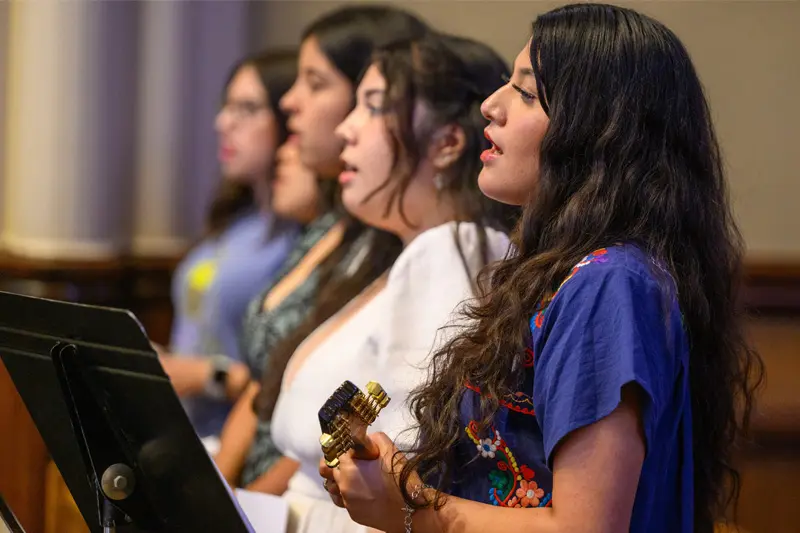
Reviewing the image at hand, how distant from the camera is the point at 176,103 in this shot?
425cm

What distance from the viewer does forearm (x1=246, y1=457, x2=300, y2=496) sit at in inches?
95.0

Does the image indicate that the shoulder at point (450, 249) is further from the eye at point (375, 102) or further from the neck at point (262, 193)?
the neck at point (262, 193)

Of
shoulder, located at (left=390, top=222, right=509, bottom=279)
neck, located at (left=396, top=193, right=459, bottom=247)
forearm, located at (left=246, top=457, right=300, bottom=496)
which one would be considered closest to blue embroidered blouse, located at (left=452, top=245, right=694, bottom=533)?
shoulder, located at (left=390, top=222, right=509, bottom=279)

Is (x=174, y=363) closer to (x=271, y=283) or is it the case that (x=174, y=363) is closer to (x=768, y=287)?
(x=271, y=283)

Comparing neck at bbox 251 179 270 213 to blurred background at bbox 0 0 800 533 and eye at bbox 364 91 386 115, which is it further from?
eye at bbox 364 91 386 115

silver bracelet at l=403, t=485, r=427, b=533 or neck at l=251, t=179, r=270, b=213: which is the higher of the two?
silver bracelet at l=403, t=485, r=427, b=533

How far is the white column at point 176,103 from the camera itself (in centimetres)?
420

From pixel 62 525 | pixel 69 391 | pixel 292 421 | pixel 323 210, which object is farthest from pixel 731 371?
pixel 62 525

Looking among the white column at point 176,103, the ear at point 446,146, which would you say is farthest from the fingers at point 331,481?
the white column at point 176,103

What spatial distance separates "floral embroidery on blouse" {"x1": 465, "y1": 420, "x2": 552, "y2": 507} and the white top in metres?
0.27

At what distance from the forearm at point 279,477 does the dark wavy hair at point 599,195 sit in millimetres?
916

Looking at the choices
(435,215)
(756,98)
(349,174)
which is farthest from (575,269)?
(756,98)

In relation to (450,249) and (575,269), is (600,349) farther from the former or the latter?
(450,249)

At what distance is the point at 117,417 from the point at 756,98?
229cm
